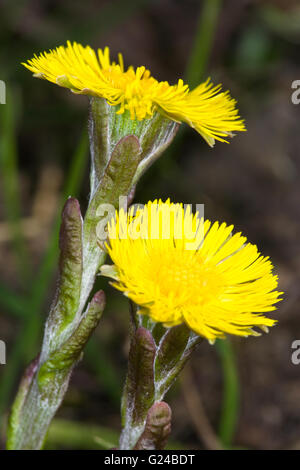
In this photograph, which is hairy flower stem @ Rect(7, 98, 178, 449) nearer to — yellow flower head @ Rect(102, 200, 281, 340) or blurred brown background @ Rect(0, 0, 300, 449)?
yellow flower head @ Rect(102, 200, 281, 340)

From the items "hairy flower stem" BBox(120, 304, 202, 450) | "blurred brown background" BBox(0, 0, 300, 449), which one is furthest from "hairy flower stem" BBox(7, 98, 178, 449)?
"blurred brown background" BBox(0, 0, 300, 449)

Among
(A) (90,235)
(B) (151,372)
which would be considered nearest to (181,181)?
(A) (90,235)

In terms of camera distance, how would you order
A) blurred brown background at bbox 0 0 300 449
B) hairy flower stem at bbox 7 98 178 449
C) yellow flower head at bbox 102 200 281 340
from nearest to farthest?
yellow flower head at bbox 102 200 281 340 → hairy flower stem at bbox 7 98 178 449 → blurred brown background at bbox 0 0 300 449

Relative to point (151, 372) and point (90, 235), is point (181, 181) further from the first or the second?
point (151, 372)

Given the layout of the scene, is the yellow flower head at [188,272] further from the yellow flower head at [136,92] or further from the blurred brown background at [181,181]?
the blurred brown background at [181,181]

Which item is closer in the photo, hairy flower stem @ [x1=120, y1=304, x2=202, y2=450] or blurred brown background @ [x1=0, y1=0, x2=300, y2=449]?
hairy flower stem @ [x1=120, y1=304, x2=202, y2=450]

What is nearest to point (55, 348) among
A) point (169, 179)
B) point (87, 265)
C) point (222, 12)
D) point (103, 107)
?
point (87, 265)
